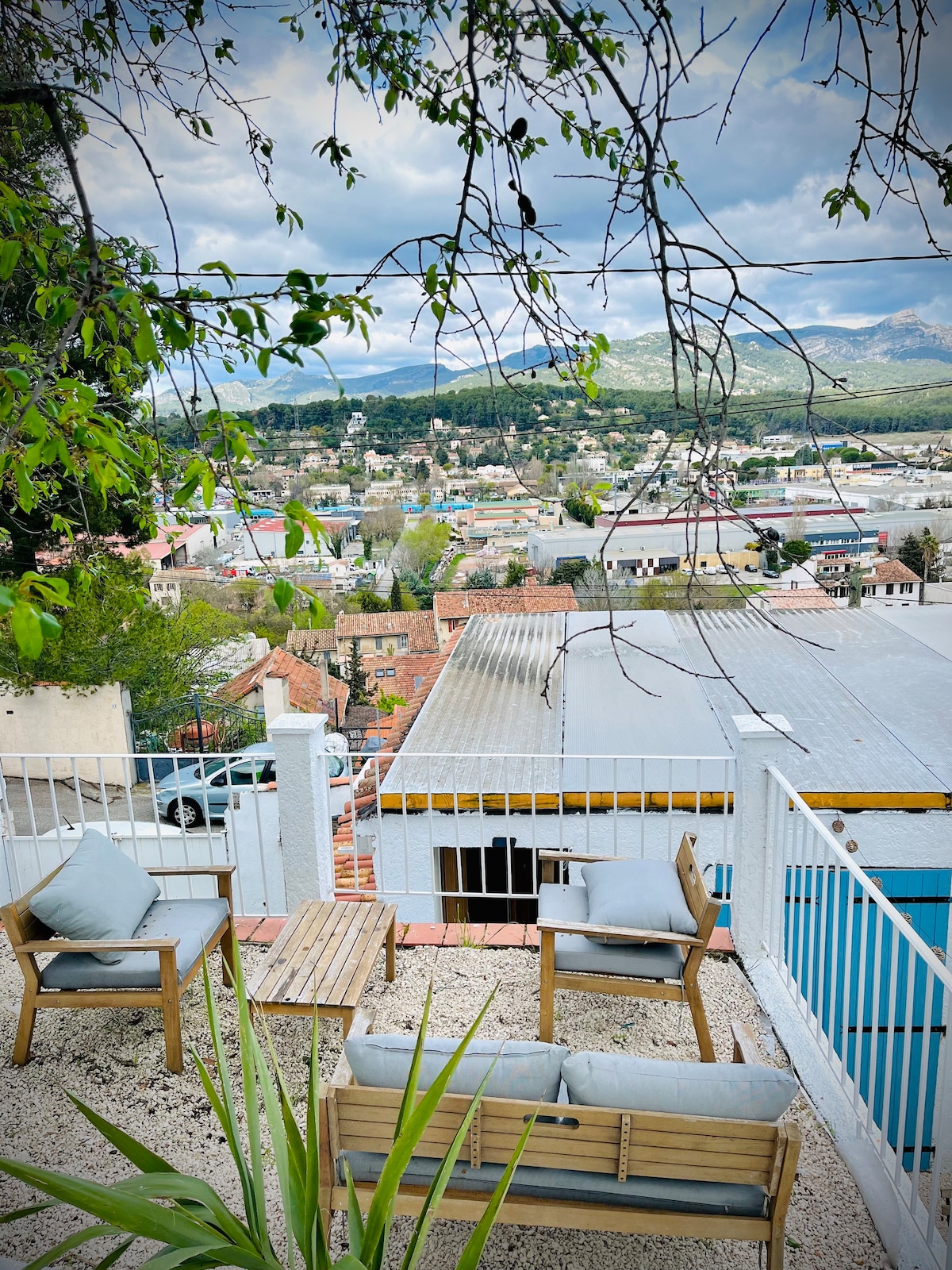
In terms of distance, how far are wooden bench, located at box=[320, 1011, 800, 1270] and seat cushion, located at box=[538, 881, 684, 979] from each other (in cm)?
95

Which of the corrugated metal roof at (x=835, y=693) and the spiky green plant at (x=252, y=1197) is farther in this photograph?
the corrugated metal roof at (x=835, y=693)

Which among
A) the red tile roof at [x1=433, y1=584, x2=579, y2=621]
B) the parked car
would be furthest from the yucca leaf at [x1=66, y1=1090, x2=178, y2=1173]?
the red tile roof at [x1=433, y1=584, x2=579, y2=621]

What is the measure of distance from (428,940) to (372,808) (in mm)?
4457

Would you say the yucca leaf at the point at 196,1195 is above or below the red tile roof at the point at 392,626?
above

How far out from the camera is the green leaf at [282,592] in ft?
5.14

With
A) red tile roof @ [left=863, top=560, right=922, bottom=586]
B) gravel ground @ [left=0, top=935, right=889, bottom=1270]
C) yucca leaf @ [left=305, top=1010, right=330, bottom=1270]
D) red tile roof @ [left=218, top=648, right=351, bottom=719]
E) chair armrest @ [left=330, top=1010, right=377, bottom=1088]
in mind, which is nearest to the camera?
yucca leaf @ [left=305, top=1010, right=330, bottom=1270]

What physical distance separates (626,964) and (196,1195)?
183 cm

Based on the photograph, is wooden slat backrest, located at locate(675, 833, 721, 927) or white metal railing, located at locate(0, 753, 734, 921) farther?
white metal railing, located at locate(0, 753, 734, 921)

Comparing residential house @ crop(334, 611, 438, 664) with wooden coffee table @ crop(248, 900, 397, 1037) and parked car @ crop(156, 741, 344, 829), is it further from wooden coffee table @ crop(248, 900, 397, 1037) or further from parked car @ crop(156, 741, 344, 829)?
wooden coffee table @ crop(248, 900, 397, 1037)

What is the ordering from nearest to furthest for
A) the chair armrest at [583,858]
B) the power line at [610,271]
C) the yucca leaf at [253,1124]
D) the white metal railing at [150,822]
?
the yucca leaf at [253,1124]
the power line at [610,271]
the chair armrest at [583,858]
the white metal railing at [150,822]

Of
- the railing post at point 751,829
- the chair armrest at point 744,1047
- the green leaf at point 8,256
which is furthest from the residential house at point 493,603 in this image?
the green leaf at point 8,256

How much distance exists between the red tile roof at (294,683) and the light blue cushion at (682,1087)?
1663cm

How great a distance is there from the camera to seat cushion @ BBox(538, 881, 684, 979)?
291 cm

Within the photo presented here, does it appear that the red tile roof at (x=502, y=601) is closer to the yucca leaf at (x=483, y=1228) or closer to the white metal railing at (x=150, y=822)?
the white metal railing at (x=150, y=822)
